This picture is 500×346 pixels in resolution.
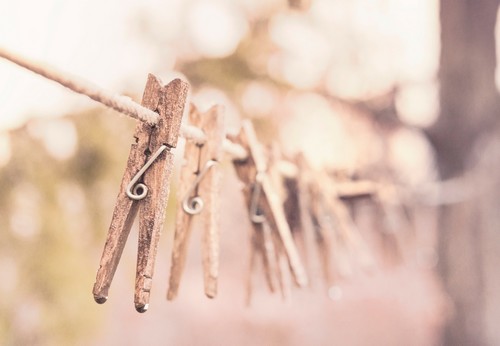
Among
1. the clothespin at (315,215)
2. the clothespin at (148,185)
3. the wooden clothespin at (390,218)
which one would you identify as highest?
the wooden clothespin at (390,218)

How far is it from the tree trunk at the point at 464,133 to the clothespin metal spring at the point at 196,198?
2093 millimetres

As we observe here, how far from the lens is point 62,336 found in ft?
5.74

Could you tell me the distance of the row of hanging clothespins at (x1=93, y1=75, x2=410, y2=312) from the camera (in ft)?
2.05

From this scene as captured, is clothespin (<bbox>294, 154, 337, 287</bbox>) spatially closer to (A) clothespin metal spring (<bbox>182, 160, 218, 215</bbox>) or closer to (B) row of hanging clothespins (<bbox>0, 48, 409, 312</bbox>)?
(B) row of hanging clothespins (<bbox>0, 48, 409, 312</bbox>)

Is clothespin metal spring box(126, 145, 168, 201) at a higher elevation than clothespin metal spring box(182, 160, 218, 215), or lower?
lower

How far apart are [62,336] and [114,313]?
6.22 feet

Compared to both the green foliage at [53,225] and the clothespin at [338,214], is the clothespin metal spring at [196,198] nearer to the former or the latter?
the clothespin at [338,214]

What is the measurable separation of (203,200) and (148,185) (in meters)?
0.21

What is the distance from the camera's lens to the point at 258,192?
0.99 metres

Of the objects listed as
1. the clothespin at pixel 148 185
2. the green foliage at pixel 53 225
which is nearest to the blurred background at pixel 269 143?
the green foliage at pixel 53 225

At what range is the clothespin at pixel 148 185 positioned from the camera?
2.00ft

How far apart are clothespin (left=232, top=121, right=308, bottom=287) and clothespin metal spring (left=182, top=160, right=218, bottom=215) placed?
0.16 meters

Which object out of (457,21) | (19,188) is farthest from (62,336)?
(457,21)

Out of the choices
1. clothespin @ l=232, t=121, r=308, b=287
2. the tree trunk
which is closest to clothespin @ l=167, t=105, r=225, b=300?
clothespin @ l=232, t=121, r=308, b=287
